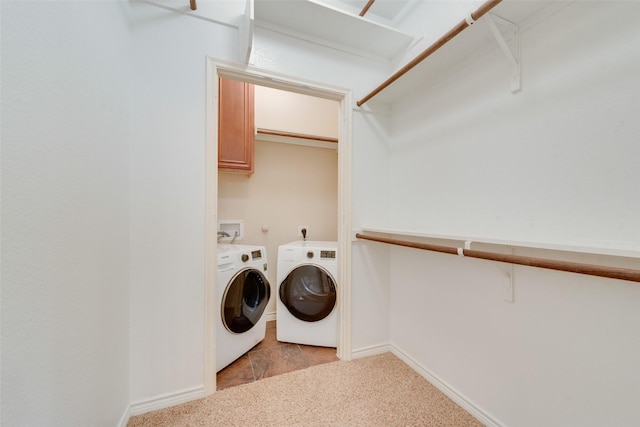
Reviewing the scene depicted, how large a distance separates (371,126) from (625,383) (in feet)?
5.77

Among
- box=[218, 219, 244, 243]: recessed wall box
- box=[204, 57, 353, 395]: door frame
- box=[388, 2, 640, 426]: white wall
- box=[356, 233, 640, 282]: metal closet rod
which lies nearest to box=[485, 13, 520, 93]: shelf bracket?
box=[388, 2, 640, 426]: white wall

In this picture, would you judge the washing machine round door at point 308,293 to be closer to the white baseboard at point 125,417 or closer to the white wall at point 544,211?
the white wall at point 544,211

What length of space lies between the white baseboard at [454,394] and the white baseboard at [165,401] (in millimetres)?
1362

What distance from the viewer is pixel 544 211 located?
1020 mm

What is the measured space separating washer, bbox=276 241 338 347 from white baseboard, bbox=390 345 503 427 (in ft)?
1.91

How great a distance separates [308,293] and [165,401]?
3.57 ft

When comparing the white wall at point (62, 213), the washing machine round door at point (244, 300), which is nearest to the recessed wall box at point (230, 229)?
the washing machine round door at point (244, 300)

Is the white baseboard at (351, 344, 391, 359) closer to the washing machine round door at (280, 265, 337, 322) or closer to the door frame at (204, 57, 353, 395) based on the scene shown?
the door frame at (204, 57, 353, 395)

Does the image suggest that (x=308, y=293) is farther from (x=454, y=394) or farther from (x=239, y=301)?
(x=454, y=394)

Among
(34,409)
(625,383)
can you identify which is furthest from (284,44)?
(625,383)

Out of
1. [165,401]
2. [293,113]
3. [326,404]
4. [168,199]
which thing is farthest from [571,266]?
[293,113]

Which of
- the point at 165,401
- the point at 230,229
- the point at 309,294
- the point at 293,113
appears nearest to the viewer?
the point at 165,401

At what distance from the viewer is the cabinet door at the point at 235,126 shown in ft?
6.61

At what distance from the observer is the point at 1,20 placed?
55cm
